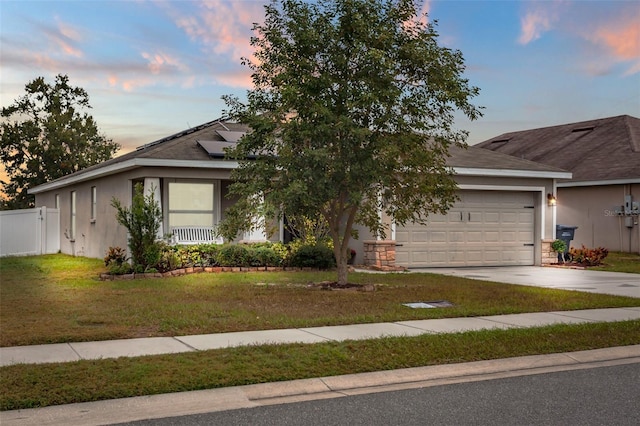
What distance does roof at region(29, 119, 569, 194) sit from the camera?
1872 cm

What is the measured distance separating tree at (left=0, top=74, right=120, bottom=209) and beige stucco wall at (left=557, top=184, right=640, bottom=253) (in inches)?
1042

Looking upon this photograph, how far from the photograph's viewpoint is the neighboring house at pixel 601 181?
25.6 meters

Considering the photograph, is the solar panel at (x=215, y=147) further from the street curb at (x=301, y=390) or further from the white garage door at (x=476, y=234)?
the street curb at (x=301, y=390)

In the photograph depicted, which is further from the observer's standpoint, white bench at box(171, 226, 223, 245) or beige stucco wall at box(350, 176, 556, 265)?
beige stucco wall at box(350, 176, 556, 265)

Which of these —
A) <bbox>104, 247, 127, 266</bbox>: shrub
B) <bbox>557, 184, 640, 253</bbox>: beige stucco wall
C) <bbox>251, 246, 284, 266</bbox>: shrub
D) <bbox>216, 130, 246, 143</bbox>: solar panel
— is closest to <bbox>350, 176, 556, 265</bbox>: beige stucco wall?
<bbox>557, 184, 640, 253</bbox>: beige stucco wall

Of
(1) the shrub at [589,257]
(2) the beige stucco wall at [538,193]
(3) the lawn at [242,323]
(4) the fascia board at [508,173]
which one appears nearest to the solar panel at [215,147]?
(3) the lawn at [242,323]

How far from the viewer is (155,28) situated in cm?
1741

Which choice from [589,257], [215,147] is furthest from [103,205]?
[589,257]

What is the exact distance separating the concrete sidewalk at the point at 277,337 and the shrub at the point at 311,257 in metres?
8.51

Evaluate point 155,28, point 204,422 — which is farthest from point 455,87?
point 204,422

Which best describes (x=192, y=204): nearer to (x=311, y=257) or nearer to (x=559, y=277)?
(x=311, y=257)

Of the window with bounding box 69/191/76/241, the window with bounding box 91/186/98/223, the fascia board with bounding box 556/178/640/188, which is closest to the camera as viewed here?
the window with bounding box 91/186/98/223

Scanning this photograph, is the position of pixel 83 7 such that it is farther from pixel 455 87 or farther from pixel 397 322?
pixel 397 322

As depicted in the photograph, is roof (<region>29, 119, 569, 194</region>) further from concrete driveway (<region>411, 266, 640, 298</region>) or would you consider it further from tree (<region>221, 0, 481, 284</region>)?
tree (<region>221, 0, 481, 284</region>)
